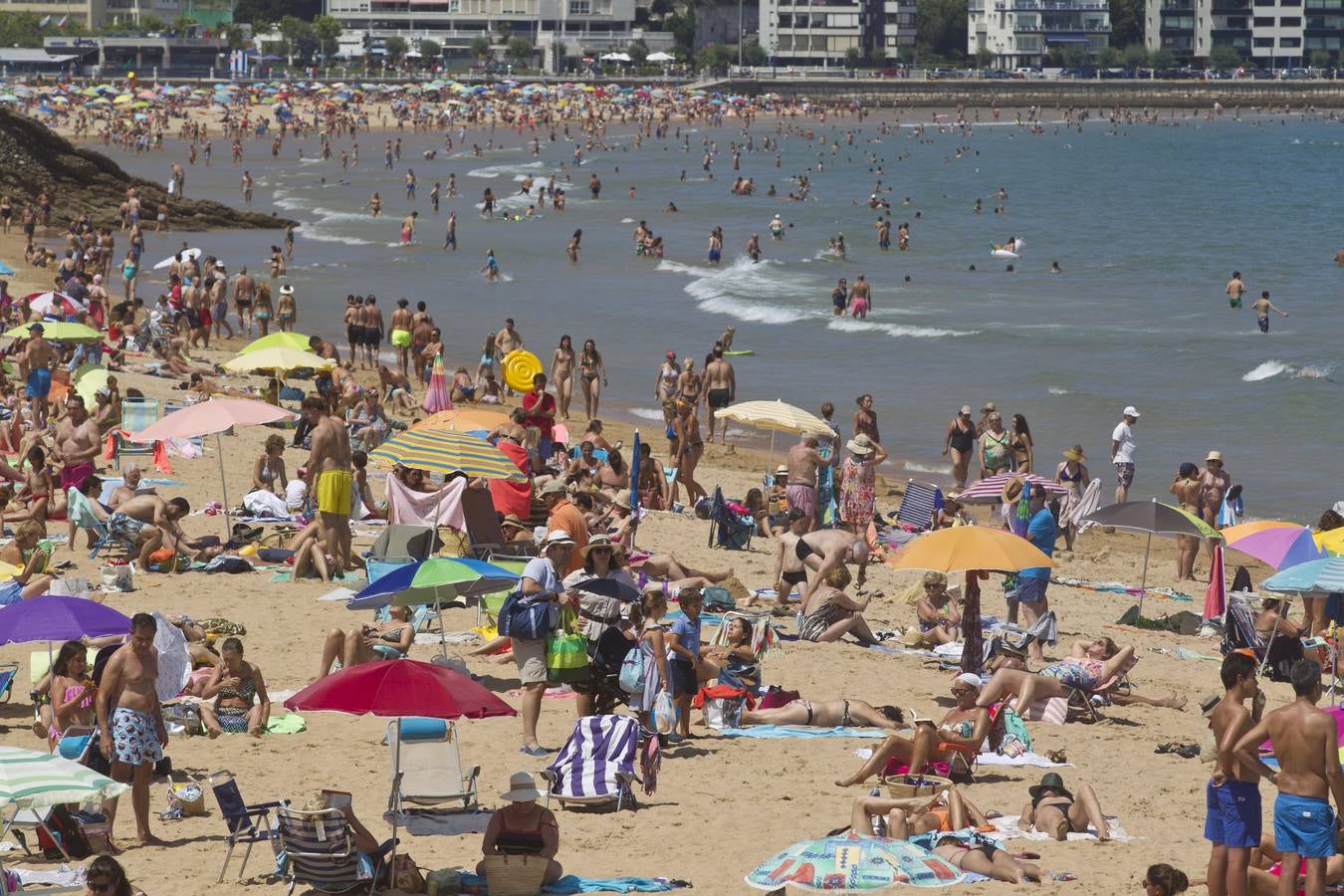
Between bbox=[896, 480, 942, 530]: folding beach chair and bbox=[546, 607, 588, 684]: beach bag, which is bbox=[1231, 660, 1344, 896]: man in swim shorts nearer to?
bbox=[546, 607, 588, 684]: beach bag

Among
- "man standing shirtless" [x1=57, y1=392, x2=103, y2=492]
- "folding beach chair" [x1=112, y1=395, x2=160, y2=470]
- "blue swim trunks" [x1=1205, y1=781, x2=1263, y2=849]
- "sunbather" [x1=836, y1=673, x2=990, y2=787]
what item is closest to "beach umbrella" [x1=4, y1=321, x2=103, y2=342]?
"folding beach chair" [x1=112, y1=395, x2=160, y2=470]

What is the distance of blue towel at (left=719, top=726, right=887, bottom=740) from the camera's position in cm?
954

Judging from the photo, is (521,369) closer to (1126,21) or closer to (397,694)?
(397,694)

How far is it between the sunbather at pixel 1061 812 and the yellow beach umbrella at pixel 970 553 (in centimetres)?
224

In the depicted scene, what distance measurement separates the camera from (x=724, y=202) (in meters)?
57.3

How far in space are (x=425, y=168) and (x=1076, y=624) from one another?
59237 mm

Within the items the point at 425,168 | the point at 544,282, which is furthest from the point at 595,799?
the point at 425,168

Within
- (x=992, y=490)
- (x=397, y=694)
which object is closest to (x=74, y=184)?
(x=992, y=490)

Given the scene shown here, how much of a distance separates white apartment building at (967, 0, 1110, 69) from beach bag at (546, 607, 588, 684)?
13843 cm

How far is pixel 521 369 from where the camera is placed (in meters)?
18.1

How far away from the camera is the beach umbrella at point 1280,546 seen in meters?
11.8

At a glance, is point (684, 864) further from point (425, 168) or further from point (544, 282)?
point (425, 168)

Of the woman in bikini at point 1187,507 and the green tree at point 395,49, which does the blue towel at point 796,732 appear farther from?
the green tree at point 395,49

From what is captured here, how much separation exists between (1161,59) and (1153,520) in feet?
449
